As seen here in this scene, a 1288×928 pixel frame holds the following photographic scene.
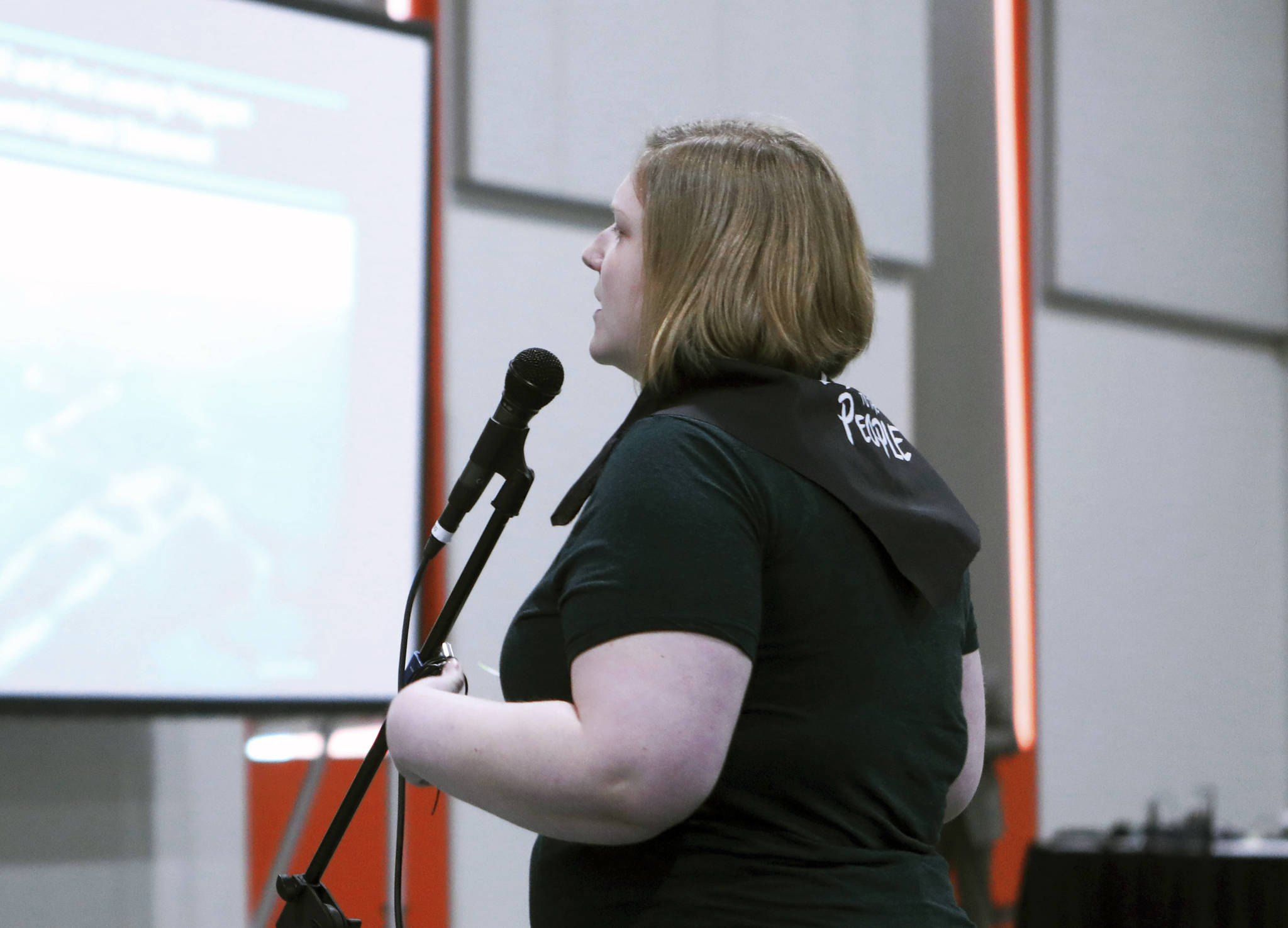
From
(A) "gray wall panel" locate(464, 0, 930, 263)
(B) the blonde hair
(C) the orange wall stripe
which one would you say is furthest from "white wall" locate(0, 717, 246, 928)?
(C) the orange wall stripe

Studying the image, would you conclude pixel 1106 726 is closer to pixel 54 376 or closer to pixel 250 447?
pixel 250 447

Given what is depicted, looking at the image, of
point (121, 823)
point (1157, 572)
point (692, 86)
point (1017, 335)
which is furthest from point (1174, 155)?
point (121, 823)

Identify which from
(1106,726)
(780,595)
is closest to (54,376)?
(780,595)

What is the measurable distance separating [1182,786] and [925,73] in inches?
92.5

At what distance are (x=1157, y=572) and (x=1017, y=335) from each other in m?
0.92

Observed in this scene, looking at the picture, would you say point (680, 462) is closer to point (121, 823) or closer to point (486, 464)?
point (486, 464)

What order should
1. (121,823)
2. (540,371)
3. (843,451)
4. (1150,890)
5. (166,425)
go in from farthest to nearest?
(1150,890), (121,823), (166,425), (540,371), (843,451)

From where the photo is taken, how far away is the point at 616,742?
2.79ft

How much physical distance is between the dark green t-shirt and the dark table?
7.46ft

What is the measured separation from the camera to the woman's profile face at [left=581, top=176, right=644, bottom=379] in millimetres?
1074

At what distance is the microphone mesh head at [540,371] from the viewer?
1.13 m

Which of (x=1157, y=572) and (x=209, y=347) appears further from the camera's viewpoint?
(x=1157, y=572)

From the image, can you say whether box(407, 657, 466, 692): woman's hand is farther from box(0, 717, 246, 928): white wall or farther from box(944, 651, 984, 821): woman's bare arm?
box(0, 717, 246, 928): white wall

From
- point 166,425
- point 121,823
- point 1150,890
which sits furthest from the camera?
point 1150,890
